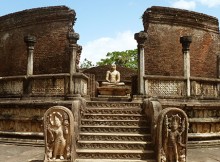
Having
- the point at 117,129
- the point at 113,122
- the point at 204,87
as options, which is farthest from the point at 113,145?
the point at 204,87

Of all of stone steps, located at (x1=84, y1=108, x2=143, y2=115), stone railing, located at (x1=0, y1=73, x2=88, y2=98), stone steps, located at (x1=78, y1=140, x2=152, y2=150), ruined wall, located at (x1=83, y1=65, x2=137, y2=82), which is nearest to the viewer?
stone steps, located at (x1=78, y1=140, x2=152, y2=150)

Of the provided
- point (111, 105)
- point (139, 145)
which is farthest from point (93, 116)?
point (139, 145)

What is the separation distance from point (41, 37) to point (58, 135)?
36.4ft

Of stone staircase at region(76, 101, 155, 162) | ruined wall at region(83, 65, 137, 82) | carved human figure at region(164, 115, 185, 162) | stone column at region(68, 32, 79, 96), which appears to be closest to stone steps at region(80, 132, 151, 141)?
stone staircase at region(76, 101, 155, 162)

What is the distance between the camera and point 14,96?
1038cm

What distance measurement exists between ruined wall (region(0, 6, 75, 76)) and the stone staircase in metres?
7.66

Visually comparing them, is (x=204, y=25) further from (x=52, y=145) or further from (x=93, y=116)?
(x=52, y=145)

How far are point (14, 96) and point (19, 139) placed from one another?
68.3 inches

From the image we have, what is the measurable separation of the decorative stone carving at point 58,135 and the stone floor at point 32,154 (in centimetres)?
56

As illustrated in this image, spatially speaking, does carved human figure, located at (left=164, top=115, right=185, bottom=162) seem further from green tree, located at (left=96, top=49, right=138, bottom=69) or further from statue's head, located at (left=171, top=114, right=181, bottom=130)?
green tree, located at (left=96, top=49, right=138, bottom=69)

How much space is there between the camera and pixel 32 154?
288 inches

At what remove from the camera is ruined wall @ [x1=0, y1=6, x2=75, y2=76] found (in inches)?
616

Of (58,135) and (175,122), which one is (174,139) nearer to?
(175,122)

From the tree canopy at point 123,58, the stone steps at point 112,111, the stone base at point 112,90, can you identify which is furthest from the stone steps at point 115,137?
the tree canopy at point 123,58
